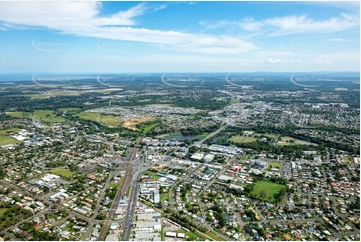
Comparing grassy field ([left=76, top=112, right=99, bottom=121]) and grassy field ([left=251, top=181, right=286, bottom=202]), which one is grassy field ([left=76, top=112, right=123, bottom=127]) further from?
grassy field ([left=251, top=181, right=286, bottom=202])

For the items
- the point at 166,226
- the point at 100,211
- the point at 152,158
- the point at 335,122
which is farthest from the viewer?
the point at 335,122

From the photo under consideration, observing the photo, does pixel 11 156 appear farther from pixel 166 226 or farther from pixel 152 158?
pixel 166 226

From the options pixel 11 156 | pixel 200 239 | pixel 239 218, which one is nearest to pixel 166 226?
pixel 200 239

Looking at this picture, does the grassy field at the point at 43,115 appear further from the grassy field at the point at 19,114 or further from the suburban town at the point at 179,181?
the suburban town at the point at 179,181

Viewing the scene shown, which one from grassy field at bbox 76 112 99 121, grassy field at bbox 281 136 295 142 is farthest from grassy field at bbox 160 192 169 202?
grassy field at bbox 76 112 99 121

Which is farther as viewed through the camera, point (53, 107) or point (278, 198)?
point (53, 107)

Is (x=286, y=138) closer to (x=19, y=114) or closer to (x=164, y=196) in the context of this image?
(x=164, y=196)

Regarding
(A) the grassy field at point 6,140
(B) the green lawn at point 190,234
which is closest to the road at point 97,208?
(B) the green lawn at point 190,234

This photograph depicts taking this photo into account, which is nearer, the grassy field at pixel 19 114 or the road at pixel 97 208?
the road at pixel 97 208
